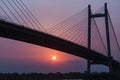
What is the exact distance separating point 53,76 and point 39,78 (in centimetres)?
284

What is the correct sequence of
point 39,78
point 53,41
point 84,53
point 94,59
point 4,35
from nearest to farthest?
point 4,35, point 53,41, point 84,53, point 94,59, point 39,78

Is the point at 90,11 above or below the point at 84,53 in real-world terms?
above

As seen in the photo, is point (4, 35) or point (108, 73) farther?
point (108, 73)

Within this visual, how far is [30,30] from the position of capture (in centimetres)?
3503

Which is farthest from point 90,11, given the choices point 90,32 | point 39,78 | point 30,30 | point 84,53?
point 30,30

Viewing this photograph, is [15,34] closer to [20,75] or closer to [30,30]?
[30,30]

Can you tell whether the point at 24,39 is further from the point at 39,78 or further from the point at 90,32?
the point at 39,78

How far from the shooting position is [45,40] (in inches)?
1455

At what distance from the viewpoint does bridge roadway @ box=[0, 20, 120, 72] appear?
107ft

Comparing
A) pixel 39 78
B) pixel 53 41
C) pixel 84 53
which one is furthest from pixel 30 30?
pixel 39 78

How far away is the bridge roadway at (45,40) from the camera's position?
32.8 meters

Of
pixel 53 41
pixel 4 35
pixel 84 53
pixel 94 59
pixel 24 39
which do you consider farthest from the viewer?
pixel 94 59

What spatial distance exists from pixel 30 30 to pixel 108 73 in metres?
14.2

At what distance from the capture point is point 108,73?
1827 inches
